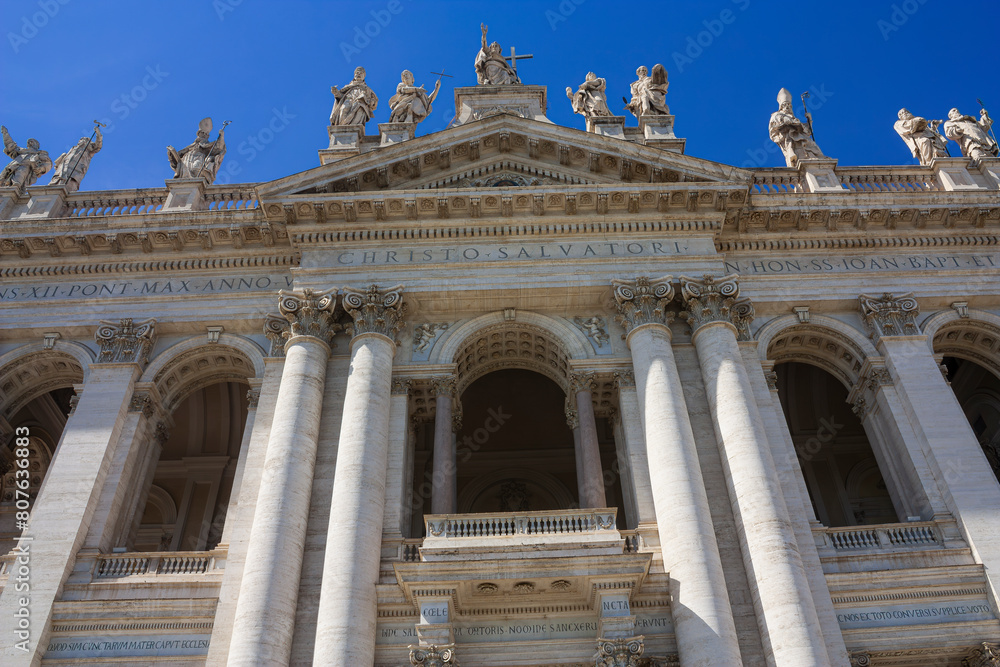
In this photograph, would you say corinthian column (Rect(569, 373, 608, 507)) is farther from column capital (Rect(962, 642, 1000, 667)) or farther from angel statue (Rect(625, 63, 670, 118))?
angel statue (Rect(625, 63, 670, 118))

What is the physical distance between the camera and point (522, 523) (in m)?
15.8

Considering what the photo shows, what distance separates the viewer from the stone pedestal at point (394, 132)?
22953mm

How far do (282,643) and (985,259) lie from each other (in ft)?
61.3

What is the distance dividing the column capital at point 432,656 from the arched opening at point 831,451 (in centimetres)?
1343

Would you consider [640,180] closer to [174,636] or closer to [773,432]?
[773,432]

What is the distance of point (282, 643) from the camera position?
46.8 feet

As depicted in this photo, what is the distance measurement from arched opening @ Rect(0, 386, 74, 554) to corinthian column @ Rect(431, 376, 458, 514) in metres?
11.0

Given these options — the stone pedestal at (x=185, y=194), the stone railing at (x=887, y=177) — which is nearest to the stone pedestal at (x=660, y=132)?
the stone railing at (x=887, y=177)

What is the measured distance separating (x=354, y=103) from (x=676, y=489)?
14.7 metres

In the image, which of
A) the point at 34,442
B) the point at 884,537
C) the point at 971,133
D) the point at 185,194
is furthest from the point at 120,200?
the point at 971,133

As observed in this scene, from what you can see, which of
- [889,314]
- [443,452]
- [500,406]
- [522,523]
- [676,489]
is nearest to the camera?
[676,489]

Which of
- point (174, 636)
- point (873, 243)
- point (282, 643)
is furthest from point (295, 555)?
point (873, 243)

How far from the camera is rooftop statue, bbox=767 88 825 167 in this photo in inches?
912

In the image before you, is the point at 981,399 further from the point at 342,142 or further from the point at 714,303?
the point at 342,142
